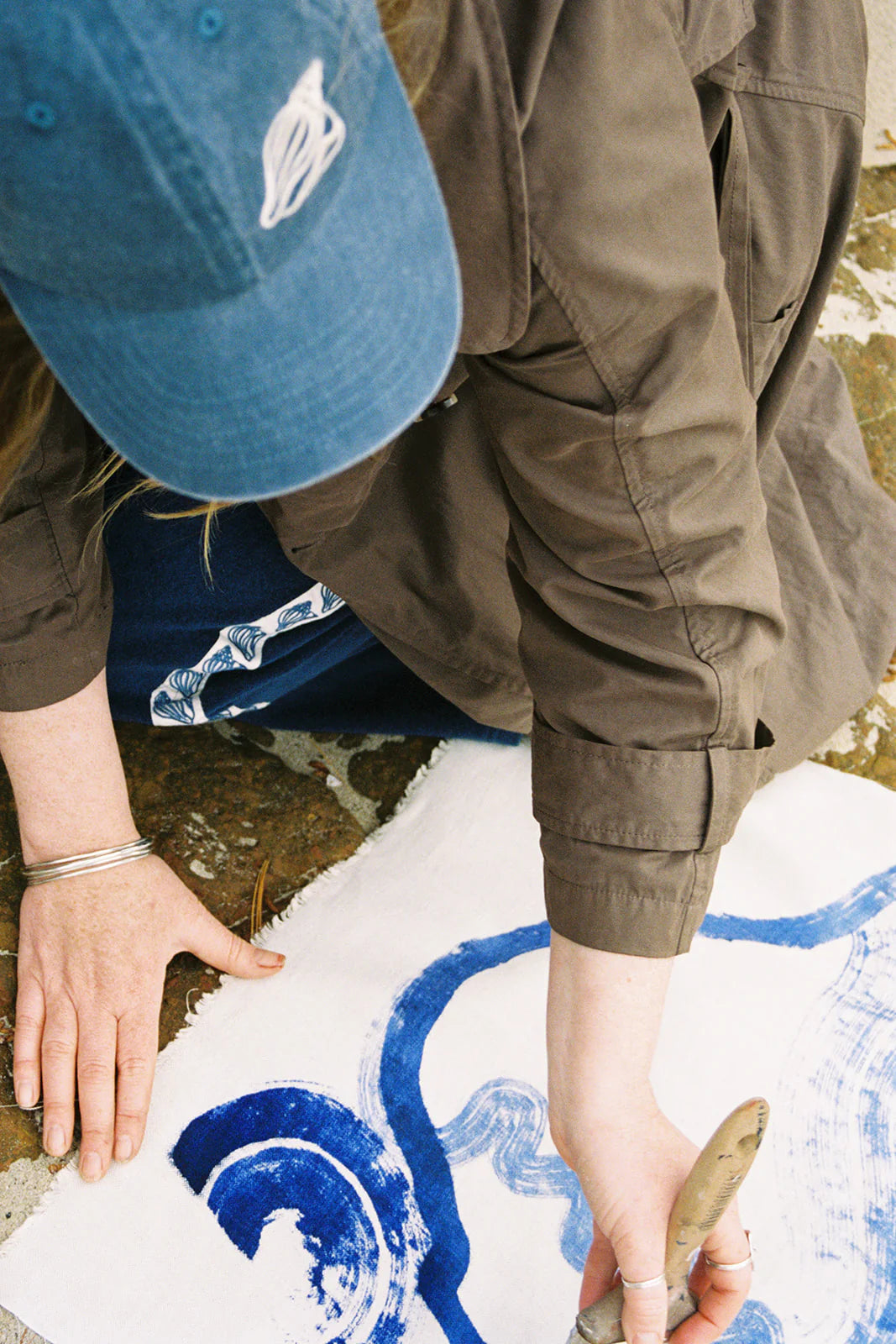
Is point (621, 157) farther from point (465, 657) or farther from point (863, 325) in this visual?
point (863, 325)

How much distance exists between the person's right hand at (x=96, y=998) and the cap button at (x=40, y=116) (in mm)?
682

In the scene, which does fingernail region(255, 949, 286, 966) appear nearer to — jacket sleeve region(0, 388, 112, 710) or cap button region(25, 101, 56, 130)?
jacket sleeve region(0, 388, 112, 710)

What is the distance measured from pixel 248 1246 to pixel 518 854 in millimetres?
432

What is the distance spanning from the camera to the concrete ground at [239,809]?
3.15 ft

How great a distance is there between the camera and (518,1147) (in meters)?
0.97

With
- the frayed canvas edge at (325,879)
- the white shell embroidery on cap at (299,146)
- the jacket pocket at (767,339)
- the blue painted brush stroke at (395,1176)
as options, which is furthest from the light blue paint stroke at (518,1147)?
the white shell embroidery on cap at (299,146)

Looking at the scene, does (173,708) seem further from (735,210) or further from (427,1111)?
(735,210)

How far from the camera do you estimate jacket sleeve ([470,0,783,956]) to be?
629 mm

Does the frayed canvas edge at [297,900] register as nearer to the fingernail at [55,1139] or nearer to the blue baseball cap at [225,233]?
the fingernail at [55,1139]

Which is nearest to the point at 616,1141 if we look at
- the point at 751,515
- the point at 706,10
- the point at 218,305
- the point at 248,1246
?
the point at 248,1246

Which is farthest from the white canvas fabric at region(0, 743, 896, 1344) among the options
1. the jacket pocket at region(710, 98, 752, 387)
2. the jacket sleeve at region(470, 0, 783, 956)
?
the jacket pocket at region(710, 98, 752, 387)

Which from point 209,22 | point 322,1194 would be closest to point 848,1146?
point 322,1194

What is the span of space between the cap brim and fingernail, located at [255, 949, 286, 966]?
0.59m

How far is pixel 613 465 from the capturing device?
2.38 feet
